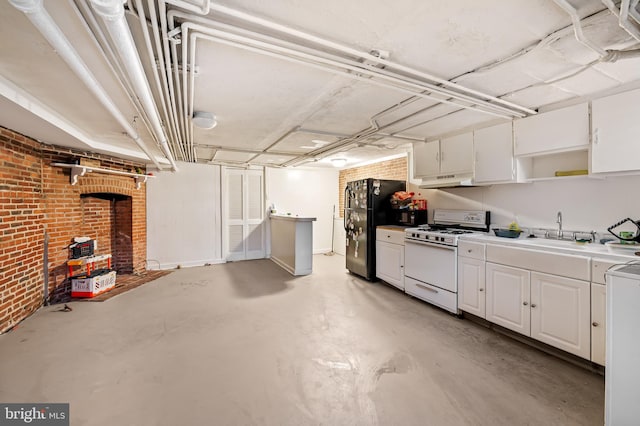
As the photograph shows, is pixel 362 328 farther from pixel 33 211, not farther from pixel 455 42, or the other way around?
pixel 33 211

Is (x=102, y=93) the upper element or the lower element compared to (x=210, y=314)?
upper

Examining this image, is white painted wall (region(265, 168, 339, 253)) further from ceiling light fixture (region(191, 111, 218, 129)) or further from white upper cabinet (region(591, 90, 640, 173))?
white upper cabinet (region(591, 90, 640, 173))

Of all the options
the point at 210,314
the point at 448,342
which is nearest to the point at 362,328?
the point at 448,342

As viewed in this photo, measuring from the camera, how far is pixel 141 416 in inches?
67.6

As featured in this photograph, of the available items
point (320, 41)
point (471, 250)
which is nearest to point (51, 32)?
point (320, 41)

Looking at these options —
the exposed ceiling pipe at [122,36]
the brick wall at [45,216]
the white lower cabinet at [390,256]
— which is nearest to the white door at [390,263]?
the white lower cabinet at [390,256]

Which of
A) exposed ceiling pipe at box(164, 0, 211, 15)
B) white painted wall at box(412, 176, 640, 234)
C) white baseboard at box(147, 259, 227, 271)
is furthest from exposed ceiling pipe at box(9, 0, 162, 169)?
white baseboard at box(147, 259, 227, 271)

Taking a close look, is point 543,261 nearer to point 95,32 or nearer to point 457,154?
point 457,154

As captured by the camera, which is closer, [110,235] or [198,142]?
[198,142]

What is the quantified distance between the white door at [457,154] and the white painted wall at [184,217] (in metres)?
4.76

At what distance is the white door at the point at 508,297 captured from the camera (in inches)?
101

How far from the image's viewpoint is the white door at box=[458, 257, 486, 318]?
116 inches

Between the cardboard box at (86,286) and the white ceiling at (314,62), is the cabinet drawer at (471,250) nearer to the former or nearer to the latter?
the white ceiling at (314,62)

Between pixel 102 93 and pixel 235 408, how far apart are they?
236cm
